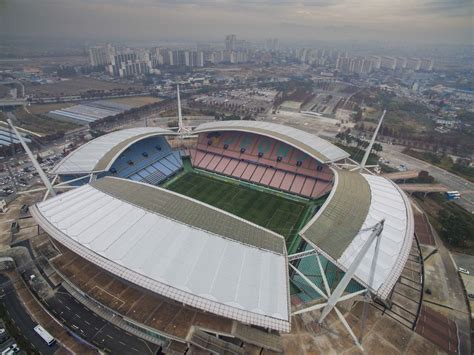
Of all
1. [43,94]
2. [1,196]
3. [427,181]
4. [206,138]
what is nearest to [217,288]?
[206,138]

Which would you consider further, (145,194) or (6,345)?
(145,194)

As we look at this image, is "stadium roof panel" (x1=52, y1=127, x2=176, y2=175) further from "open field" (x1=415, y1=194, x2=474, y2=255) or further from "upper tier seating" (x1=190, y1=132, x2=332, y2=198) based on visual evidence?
"open field" (x1=415, y1=194, x2=474, y2=255)

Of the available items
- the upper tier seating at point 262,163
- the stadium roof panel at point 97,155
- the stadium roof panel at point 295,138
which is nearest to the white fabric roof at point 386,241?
the stadium roof panel at point 295,138

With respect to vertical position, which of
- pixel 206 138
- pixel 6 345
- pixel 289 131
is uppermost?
pixel 289 131

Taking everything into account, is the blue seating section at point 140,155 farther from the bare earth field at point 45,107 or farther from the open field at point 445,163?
the bare earth field at point 45,107

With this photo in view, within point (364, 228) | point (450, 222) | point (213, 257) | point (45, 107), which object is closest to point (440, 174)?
point (450, 222)

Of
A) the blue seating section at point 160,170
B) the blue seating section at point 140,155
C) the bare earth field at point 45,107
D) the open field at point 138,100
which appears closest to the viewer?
the blue seating section at point 140,155

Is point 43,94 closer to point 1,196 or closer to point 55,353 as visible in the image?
point 1,196

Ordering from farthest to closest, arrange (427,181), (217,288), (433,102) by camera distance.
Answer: (433,102) → (427,181) → (217,288)
